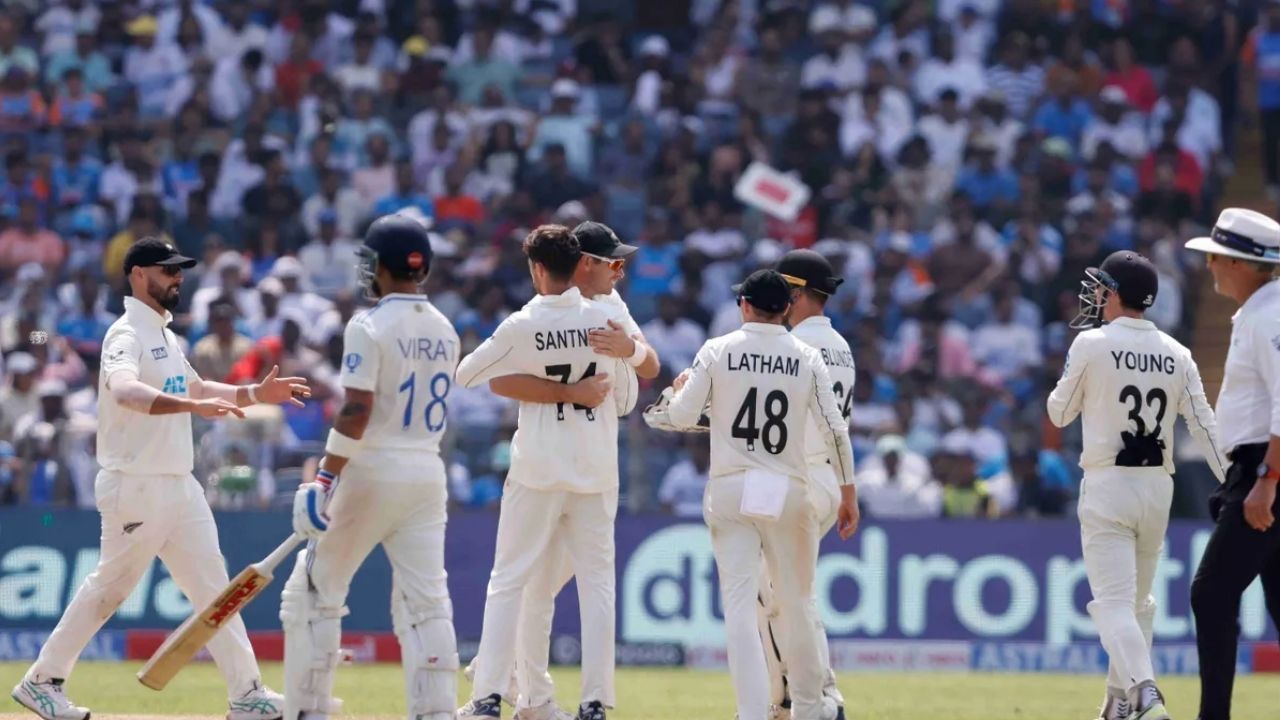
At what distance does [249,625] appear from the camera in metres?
17.8

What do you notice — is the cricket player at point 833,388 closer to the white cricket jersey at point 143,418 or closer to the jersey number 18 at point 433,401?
the jersey number 18 at point 433,401

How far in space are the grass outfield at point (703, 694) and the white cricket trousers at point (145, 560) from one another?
3.72 feet

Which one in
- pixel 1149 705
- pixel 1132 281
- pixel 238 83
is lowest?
pixel 1149 705

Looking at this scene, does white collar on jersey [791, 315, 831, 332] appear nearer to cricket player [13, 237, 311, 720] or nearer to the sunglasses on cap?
the sunglasses on cap

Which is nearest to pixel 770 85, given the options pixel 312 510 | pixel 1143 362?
pixel 1143 362

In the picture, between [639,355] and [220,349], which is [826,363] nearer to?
[639,355]

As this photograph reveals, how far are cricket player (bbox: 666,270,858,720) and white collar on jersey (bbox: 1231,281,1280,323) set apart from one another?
2.10 metres

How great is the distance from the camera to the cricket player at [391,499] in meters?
9.30

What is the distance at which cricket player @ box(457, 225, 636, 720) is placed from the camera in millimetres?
10633

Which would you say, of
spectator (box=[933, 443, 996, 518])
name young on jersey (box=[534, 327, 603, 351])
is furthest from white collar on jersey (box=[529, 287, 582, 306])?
spectator (box=[933, 443, 996, 518])

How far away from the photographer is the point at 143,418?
35.2 feet

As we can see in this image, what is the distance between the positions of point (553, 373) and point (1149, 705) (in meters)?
3.60

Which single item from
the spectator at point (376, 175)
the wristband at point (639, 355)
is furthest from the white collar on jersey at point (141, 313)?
the spectator at point (376, 175)

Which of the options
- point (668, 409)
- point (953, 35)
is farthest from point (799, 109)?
point (668, 409)
